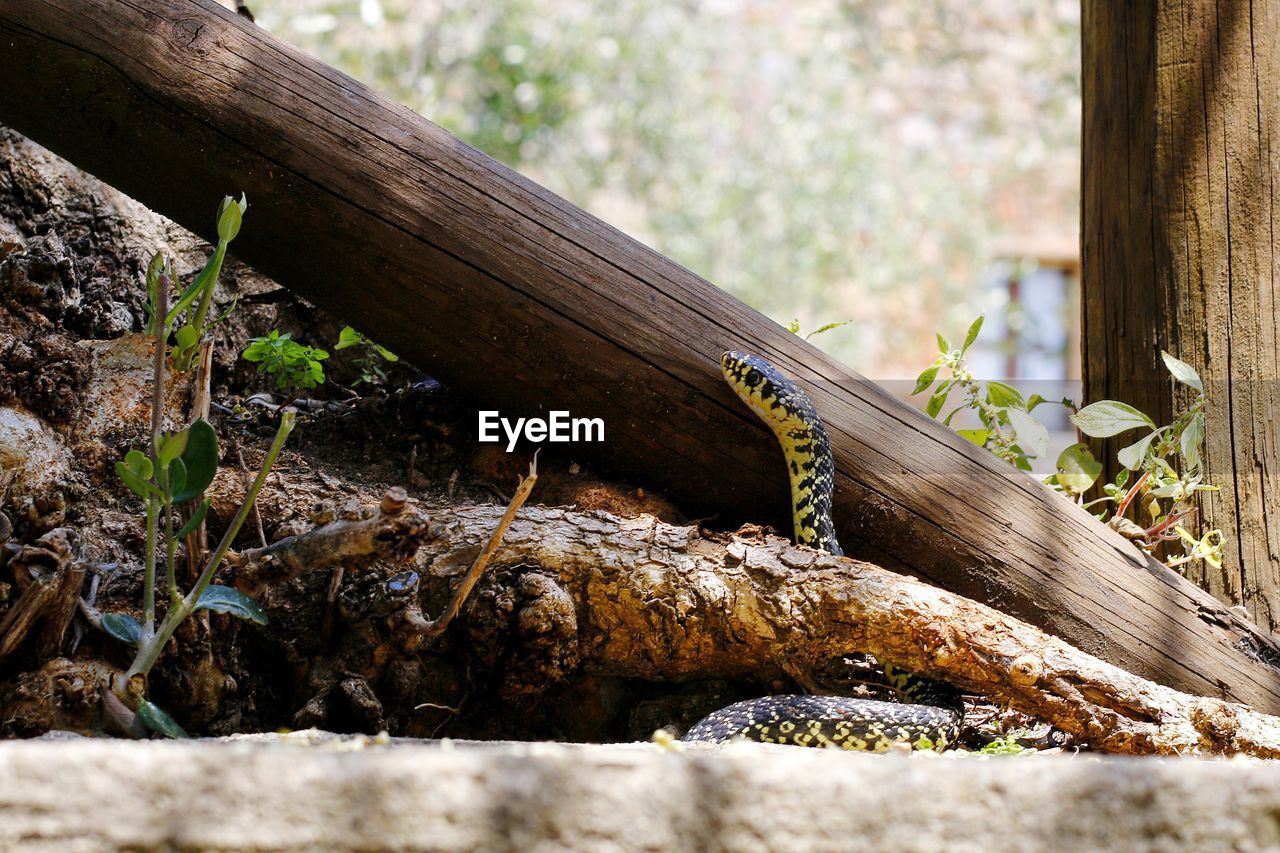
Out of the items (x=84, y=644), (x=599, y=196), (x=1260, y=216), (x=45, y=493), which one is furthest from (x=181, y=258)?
(x=599, y=196)

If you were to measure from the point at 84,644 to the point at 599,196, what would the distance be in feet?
31.6

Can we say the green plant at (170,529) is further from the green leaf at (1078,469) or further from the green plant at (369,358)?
the green leaf at (1078,469)

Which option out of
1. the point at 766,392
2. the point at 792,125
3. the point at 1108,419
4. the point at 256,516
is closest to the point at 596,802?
the point at 256,516

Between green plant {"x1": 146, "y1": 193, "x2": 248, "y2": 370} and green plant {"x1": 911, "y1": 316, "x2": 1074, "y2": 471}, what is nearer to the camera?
green plant {"x1": 146, "y1": 193, "x2": 248, "y2": 370}

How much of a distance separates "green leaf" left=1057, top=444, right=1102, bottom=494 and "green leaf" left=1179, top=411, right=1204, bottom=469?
1.00 feet

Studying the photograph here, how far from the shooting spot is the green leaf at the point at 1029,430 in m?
3.09

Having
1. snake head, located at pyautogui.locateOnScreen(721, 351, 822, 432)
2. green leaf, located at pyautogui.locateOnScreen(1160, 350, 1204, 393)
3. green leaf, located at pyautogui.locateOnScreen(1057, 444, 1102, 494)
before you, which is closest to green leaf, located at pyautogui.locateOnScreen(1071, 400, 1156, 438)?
green leaf, located at pyautogui.locateOnScreen(1160, 350, 1204, 393)

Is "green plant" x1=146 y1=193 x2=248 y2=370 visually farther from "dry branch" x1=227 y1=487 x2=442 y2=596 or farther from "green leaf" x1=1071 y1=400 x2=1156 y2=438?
"green leaf" x1=1071 y1=400 x2=1156 y2=438

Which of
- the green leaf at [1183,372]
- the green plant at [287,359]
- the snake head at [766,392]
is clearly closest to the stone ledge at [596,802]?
the snake head at [766,392]

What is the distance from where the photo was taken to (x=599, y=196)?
1125 centimetres

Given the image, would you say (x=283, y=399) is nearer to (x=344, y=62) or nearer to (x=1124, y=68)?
(x=1124, y=68)

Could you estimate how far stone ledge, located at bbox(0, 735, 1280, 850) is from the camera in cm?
107

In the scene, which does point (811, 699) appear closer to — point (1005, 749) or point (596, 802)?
point (1005, 749)

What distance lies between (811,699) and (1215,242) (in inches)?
69.9
